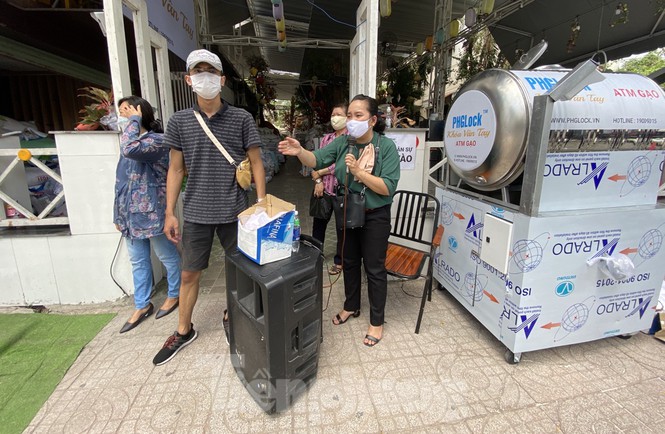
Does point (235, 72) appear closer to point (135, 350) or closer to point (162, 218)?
point (162, 218)

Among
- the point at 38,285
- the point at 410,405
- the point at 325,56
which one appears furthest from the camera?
the point at 325,56

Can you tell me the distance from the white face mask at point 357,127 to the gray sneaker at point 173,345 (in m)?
1.86

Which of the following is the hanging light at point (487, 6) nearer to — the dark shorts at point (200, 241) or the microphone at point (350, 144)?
the microphone at point (350, 144)

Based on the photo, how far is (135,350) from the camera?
2.38 m

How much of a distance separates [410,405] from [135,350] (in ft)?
6.40

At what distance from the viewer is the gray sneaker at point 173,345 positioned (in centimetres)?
223

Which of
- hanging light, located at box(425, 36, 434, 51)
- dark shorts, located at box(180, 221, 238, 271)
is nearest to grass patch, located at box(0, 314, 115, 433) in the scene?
dark shorts, located at box(180, 221, 238, 271)

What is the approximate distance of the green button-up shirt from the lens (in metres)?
2.24

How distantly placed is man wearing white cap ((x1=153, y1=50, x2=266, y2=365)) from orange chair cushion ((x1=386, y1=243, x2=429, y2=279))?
3.96 ft

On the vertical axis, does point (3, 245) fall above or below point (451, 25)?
below

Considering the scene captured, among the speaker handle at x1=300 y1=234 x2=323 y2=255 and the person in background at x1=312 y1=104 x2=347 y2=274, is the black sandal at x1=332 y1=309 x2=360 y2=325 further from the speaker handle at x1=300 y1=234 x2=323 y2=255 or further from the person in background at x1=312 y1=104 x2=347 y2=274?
the speaker handle at x1=300 y1=234 x2=323 y2=255

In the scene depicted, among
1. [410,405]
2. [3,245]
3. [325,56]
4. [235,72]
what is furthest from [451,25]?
[3,245]

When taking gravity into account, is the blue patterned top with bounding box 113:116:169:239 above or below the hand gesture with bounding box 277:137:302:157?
below

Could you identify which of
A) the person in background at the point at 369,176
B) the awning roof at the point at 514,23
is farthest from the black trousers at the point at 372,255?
the awning roof at the point at 514,23
